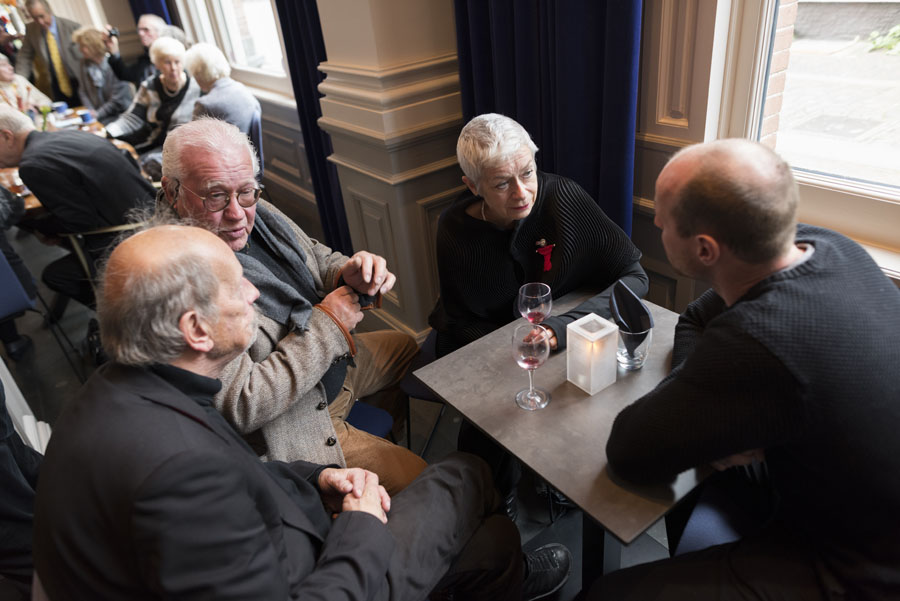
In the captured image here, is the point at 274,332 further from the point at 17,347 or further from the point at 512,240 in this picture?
the point at 17,347

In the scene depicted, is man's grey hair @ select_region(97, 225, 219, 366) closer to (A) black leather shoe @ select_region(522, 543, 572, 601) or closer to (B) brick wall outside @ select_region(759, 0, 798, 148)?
(A) black leather shoe @ select_region(522, 543, 572, 601)

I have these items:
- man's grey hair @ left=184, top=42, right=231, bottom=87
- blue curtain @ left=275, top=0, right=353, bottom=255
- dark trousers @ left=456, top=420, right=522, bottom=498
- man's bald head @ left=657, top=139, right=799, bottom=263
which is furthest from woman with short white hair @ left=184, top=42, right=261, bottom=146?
man's bald head @ left=657, top=139, right=799, bottom=263

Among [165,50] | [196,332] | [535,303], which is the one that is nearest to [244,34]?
[165,50]

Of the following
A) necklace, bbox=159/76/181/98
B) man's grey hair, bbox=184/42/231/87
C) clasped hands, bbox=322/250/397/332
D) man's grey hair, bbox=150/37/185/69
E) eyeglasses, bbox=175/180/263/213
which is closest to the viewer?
eyeglasses, bbox=175/180/263/213

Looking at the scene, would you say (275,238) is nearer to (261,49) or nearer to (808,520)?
(808,520)

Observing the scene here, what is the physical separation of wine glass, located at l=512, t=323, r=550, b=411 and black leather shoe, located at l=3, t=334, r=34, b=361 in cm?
336

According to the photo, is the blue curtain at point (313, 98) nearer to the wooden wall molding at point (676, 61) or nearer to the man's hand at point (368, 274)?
the man's hand at point (368, 274)

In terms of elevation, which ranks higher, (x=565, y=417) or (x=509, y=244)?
(x=509, y=244)

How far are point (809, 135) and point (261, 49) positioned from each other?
4546 mm

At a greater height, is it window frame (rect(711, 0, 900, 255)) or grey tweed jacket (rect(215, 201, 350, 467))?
window frame (rect(711, 0, 900, 255))

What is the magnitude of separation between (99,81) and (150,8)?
129cm

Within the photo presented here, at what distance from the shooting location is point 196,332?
1079 millimetres

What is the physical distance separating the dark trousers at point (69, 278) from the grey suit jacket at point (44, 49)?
3532 millimetres

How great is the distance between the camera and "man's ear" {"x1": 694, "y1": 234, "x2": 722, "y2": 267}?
3.49 feet
